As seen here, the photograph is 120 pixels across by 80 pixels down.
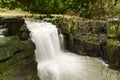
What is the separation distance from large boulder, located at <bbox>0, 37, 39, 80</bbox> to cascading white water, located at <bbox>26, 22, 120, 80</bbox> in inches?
39.9

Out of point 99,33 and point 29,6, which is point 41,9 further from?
point 99,33

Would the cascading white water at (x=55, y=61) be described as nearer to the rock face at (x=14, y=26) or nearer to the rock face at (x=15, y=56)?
the rock face at (x=15, y=56)

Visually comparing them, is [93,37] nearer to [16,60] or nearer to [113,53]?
[113,53]

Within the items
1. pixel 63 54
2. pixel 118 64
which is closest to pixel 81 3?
pixel 118 64

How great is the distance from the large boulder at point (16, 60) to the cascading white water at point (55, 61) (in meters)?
1.01

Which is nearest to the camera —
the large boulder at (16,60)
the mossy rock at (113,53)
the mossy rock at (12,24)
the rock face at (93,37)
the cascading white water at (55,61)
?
the large boulder at (16,60)

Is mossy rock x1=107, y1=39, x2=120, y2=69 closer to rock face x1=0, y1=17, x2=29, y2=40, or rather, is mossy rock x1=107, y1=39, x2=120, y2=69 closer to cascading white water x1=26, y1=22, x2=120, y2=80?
cascading white water x1=26, y1=22, x2=120, y2=80

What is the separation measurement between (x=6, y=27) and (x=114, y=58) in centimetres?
402

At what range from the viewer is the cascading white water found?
283 inches

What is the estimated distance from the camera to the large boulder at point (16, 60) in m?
5.21

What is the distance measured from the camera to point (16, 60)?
5.60 meters

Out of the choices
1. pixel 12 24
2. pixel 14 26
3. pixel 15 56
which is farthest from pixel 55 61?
pixel 15 56

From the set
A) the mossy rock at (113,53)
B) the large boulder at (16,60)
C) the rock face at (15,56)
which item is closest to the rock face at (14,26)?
the rock face at (15,56)

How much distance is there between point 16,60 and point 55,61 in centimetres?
343
